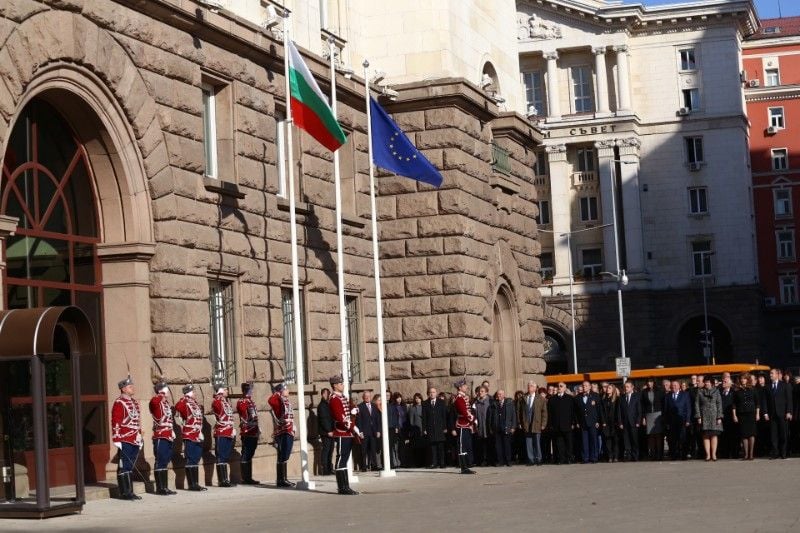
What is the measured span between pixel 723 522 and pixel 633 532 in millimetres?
1335

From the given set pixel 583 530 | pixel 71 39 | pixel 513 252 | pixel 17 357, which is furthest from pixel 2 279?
pixel 513 252

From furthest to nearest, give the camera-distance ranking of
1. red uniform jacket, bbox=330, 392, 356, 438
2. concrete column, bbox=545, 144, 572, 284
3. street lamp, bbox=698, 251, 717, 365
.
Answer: concrete column, bbox=545, 144, 572, 284 < street lamp, bbox=698, 251, 717, 365 < red uniform jacket, bbox=330, 392, 356, 438

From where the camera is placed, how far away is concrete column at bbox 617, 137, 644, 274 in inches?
3511

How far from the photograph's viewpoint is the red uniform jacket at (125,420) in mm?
22266

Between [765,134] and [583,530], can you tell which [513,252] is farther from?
[765,134]

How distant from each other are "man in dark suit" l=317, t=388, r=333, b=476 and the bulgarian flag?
14.3 feet

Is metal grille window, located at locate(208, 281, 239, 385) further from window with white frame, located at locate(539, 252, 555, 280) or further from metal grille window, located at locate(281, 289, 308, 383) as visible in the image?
window with white frame, located at locate(539, 252, 555, 280)

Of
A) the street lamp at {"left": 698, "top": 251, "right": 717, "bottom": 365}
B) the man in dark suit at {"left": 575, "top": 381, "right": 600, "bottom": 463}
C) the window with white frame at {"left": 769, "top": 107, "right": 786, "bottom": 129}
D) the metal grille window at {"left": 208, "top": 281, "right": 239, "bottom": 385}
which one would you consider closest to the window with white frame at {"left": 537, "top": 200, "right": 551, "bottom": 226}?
the street lamp at {"left": 698, "top": 251, "right": 717, "bottom": 365}

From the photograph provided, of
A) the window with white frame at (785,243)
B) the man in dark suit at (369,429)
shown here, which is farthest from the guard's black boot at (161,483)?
the window with white frame at (785,243)

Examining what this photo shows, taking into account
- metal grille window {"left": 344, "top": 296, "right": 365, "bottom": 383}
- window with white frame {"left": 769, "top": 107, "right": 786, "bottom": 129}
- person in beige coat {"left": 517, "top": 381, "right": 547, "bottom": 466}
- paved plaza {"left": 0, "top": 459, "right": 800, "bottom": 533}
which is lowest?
paved plaza {"left": 0, "top": 459, "right": 800, "bottom": 533}

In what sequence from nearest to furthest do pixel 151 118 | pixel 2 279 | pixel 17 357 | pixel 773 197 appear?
pixel 17 357 < pixel 2 279 < pixel 151 118 < pixel 773 197

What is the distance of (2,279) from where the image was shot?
20.9m

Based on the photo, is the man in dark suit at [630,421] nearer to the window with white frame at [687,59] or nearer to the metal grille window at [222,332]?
the metal grille window at [222,332]

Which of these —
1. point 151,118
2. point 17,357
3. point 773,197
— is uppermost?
point 773,197
